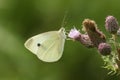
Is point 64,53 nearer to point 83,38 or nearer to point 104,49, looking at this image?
point 83,38

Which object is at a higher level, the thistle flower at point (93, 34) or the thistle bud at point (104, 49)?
the thistle flower at point (93, 34)

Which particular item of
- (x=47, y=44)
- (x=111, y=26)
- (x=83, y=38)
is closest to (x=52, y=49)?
(x=47, y=44)

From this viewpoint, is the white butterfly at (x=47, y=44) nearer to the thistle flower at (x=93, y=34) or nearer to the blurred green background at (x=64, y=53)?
Answer: the thistle flower at (x=93, y=34)

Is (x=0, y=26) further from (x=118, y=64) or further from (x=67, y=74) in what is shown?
(x=118, y=64)

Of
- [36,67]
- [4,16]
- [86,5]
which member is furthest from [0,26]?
[86,5]

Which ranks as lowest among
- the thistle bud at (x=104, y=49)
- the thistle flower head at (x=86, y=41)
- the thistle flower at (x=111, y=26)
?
the thistle bud at (x=104, y=49)

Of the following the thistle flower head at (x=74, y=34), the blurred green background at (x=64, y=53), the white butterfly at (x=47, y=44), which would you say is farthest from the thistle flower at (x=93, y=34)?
the blurred green background at (x=64, y=53)

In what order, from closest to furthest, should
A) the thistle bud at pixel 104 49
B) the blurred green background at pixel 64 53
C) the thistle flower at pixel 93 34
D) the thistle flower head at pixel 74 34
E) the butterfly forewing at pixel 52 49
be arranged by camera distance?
the thistle bud at pixel 104 49 → the thistle flower at pixel 93 34 → the thistle flower head at pixel 74 34 → the butterfly forewing at pixel 52 49 → the blurred green background at pixel 64 53
